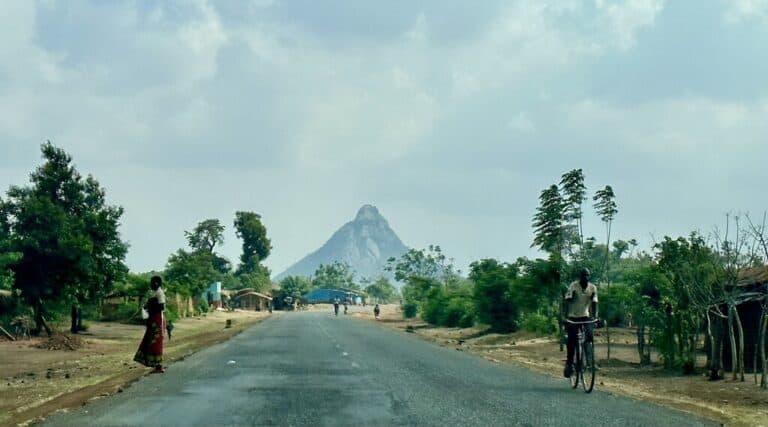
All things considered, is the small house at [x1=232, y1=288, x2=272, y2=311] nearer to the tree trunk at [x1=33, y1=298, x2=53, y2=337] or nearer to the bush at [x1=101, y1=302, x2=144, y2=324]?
the bush at [x1=101, y1=302, x2=144, y2=324]

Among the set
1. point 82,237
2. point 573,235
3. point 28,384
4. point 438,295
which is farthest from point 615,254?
point 28,384

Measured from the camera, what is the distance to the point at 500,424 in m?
11.7

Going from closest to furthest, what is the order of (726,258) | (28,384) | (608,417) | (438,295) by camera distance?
(608,417)
(28,384)
(726,258)
(438,295)

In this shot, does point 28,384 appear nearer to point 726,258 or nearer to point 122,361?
point 122,361

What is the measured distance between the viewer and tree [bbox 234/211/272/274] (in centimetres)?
17175

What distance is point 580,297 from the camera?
17.1 meters

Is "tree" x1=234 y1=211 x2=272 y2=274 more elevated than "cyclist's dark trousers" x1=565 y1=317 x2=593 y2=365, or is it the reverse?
"tree" x1=234 y1=211 x2=272 y2=274

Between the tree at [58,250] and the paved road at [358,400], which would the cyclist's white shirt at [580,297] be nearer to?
the paved road at [358,400]

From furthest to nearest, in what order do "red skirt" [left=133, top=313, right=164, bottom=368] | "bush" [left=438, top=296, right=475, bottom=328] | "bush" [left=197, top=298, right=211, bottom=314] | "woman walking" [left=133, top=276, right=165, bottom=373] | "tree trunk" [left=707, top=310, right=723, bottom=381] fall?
"bush" [left=197, top=298, right=211, bottom=314] < "bush" [left=438, top=296, right=475, bottom=328] < "tree trunk" [left=707, top=310, right=723, bottom=381] < "red skirt" [left=133, top=313, right=164, bottom=368] < "woman walking" [left=133, top=276, right=165, bottom=373]

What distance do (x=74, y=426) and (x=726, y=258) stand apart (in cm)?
1749

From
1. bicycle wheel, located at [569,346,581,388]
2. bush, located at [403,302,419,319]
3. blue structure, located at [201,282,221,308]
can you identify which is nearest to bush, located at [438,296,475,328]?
bush, located at [403,302,419,319]

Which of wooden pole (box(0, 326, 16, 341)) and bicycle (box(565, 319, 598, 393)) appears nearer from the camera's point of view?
bicycle (box(565, 319, 598, 393))

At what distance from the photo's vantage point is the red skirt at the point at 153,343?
2028cm

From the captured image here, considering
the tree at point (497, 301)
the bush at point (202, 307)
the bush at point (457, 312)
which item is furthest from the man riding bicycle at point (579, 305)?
the bush at point (202, 307)
